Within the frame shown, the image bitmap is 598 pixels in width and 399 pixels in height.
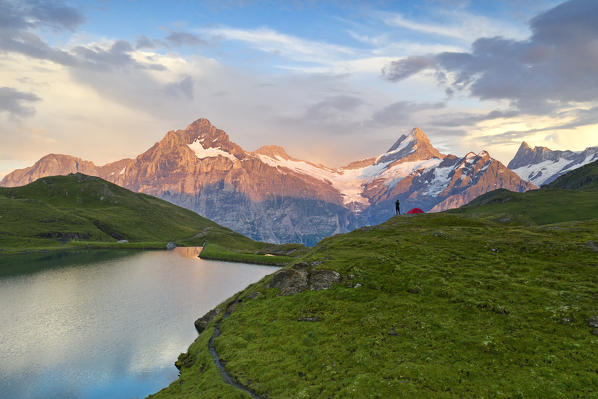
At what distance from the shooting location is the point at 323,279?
65938 mm

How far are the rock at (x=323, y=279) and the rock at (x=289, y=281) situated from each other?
81.3 inches

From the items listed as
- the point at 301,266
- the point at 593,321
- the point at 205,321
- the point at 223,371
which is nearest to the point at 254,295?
the point at 301,266

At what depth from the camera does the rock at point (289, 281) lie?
67044 millimetres

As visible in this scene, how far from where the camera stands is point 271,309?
62.7 meters

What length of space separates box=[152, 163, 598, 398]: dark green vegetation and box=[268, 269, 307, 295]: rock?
206cm

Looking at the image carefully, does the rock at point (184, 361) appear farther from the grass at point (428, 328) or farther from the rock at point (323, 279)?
the rock at point (323, 279)

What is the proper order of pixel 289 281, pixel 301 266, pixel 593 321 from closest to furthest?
1. pixel 593 321
2. pixel 289 281
3. pixel 301 266

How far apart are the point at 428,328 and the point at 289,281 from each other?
1233 inches

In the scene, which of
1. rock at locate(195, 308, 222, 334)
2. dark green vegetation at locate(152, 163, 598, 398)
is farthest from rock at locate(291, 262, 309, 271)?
rock at locate(195, 308, 222, 334)

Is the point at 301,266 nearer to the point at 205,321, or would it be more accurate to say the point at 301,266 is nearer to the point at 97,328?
the point at 205,321

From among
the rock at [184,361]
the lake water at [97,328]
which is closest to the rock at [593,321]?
the rock at [184,361]

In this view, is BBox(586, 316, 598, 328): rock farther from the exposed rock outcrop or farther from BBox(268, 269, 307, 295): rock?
BBox(268, 269, 307, 295): rock

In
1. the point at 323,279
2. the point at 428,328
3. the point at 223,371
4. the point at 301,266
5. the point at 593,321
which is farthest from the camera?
the point at 301,266

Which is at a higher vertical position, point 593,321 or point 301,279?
point 301,279
